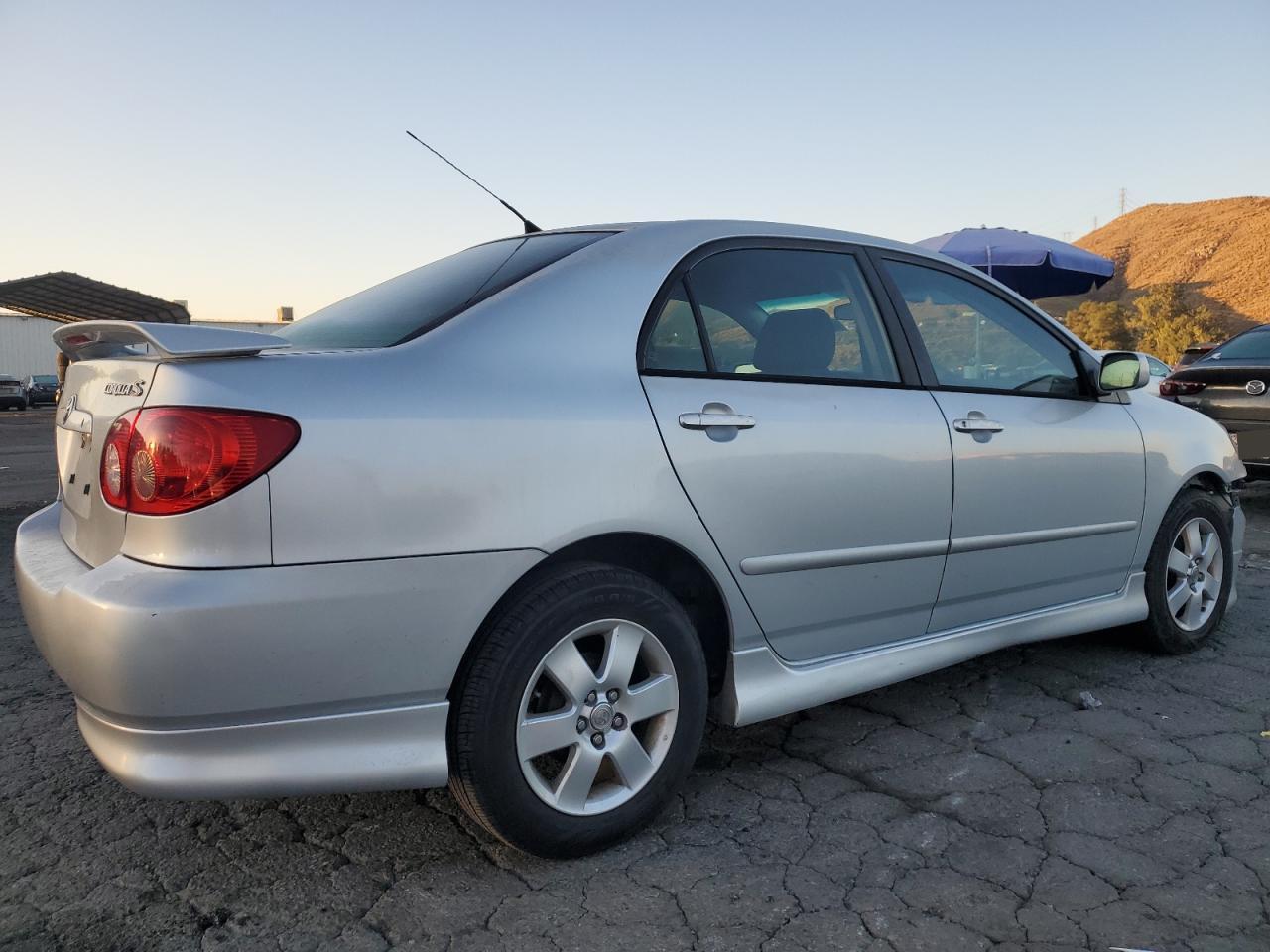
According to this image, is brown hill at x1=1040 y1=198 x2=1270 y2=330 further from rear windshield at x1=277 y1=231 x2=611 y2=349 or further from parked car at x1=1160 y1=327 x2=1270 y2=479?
rear windshield at x1=277 y1=231 x2=611 y2=349

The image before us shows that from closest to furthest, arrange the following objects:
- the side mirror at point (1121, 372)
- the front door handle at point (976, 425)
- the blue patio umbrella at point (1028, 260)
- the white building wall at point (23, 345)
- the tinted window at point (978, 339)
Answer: the front door handle at point (976, 425) → the tinted window at point (978, 339) → the side mirror at point (1121, 372) → the blue patio umbrella at point (1028, 260) → the white building wall at point (23, 345)

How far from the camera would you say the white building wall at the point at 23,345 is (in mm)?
45219

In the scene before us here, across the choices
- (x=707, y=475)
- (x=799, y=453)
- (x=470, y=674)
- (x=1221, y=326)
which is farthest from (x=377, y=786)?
(x=1221, y=326)

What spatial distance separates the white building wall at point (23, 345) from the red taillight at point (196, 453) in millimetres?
50361

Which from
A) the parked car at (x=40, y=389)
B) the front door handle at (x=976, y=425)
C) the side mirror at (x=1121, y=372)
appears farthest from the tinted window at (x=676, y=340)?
the parked car at (x=40, y=389)

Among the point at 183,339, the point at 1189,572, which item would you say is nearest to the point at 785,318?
the point at 183,339

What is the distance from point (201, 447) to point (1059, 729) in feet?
8.19

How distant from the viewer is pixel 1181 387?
7.23 meters

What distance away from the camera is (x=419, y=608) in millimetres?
1918

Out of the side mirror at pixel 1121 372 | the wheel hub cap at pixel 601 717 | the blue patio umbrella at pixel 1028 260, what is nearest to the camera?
the wheel hub cap at pixel 601 717

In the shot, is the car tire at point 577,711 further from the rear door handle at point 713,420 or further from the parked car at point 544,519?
the rear door handle at point 713,420

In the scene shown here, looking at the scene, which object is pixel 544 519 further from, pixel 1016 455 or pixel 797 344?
pixel 1016 455

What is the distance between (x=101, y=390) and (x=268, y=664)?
75cm

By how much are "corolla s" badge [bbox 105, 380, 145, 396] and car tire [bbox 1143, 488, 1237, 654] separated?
329 cm
